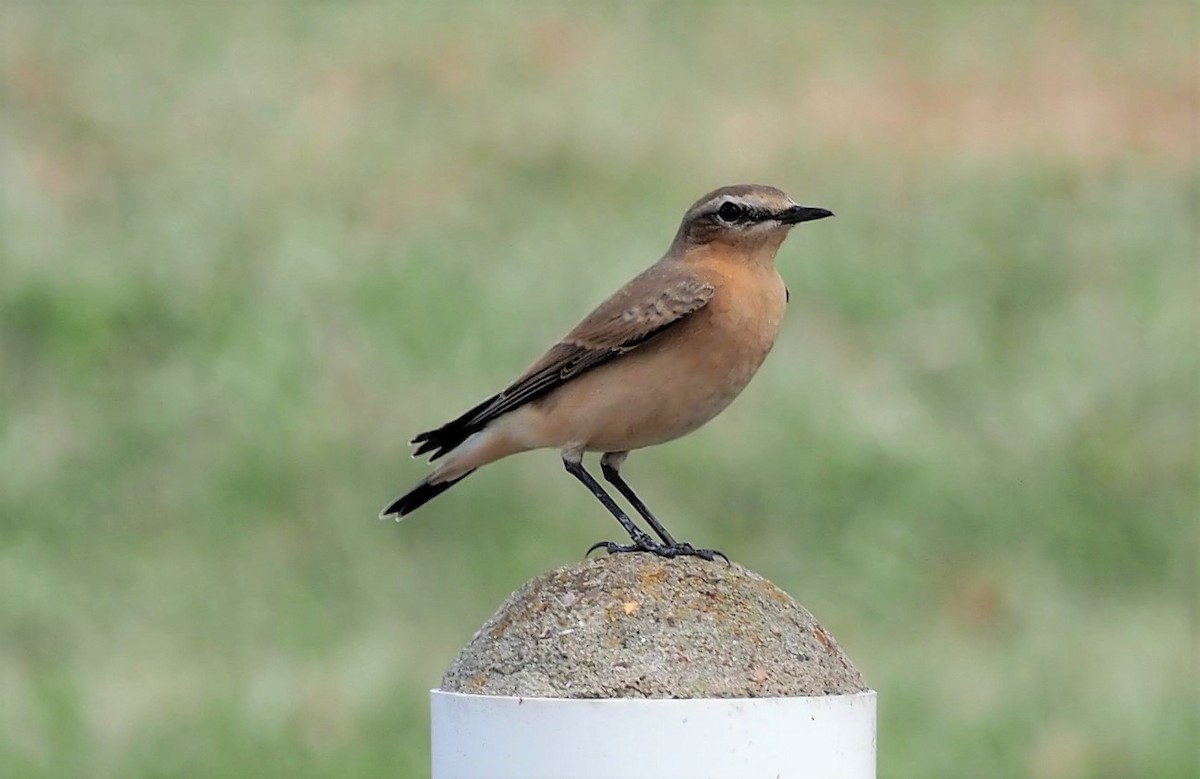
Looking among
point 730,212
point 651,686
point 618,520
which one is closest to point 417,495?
point 618,520

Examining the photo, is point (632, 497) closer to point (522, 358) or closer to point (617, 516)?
point (617, 516)

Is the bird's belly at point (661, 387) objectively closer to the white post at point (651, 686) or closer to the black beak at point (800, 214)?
the black beak at point (800, 214)

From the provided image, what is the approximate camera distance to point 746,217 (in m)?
7.91

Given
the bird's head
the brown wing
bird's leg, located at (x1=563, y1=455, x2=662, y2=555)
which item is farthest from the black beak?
bird's leg, located at (x1=563, y1=455, x2=662, y2=555)

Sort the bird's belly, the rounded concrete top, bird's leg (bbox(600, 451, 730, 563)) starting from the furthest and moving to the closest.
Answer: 1. the bird's belly
2. bird's leg (bbox(600, 451, 730, 563))
3. the rounded concrete top

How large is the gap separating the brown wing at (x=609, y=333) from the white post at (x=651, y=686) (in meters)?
1.83

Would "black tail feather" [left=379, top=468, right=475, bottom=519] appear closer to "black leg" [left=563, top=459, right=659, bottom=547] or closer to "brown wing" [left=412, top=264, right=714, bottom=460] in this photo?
"brown wing" [left=412, top=264, right=714, bottom=460]

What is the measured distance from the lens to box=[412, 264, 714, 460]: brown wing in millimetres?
7465

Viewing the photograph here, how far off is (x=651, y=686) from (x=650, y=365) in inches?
97.1

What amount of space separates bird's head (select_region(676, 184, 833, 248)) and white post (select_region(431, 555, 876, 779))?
2.43 m

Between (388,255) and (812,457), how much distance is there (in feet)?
16.4

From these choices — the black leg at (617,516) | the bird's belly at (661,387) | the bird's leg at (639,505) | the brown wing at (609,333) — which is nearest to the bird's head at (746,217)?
the brown wing at (609,333)

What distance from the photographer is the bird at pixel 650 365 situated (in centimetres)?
744

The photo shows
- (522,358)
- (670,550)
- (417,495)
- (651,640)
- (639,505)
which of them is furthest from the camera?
(522,358)
